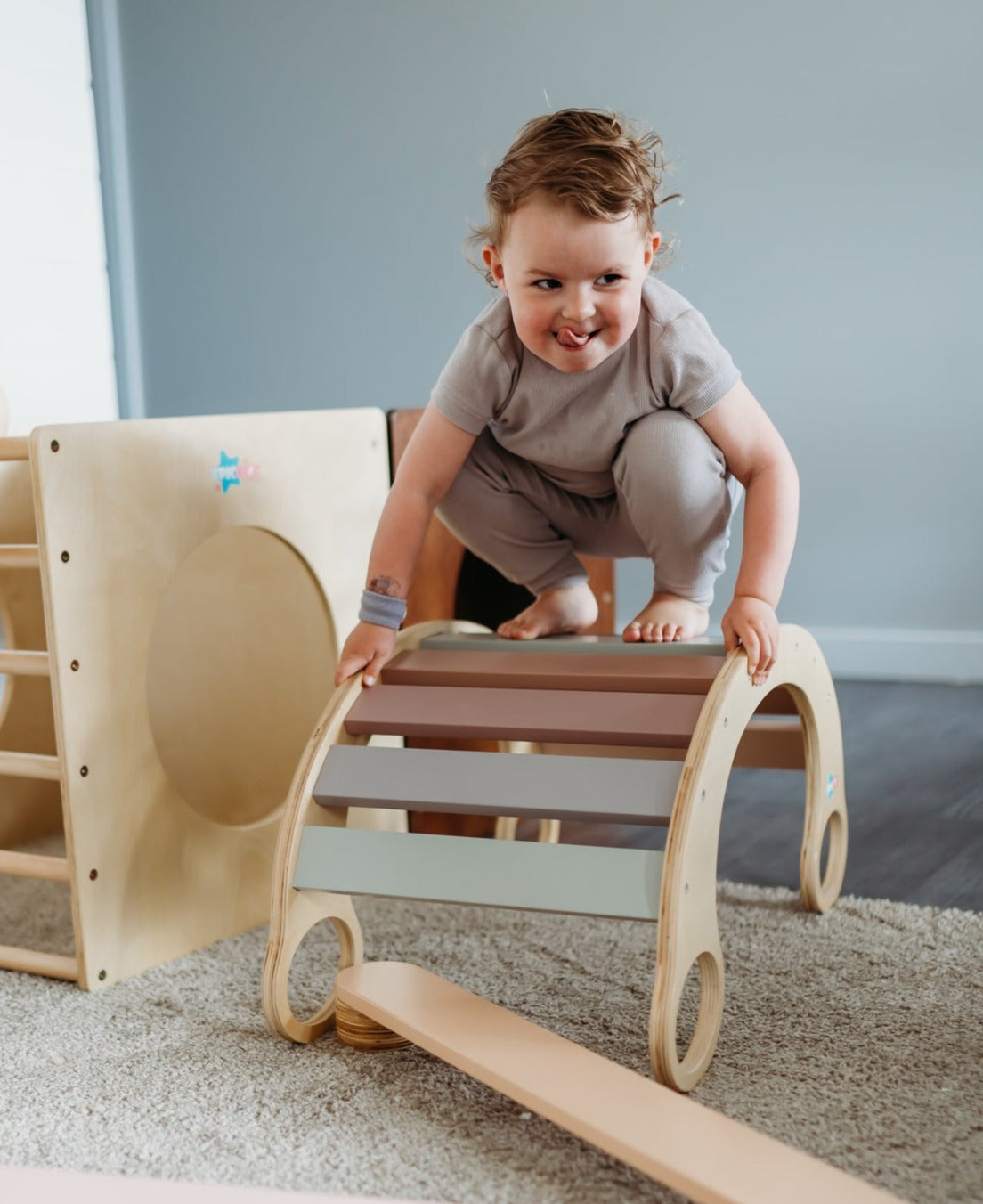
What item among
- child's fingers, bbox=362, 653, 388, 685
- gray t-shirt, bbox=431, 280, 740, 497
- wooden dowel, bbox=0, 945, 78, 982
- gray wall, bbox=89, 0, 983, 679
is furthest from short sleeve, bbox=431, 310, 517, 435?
gray wall, bbox=89, 0, 983, 679

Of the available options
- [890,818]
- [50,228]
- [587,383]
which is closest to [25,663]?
[587,383]

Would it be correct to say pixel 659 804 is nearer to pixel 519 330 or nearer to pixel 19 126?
pixel 519 330

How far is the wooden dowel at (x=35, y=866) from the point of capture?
105 centimetres

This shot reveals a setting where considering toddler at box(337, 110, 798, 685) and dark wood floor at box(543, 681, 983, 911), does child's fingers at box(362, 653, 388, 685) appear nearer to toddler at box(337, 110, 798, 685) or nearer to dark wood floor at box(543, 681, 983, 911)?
toddler at box(337, 110, 798, 685)

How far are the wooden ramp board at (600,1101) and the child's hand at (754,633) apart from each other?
0.31 m

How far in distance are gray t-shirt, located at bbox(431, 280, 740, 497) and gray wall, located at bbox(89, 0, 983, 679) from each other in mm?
1323

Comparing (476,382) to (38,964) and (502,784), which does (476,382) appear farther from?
(38,964)

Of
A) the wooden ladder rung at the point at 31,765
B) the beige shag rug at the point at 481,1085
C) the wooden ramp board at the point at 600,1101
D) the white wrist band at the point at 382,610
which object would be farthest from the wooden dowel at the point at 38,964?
the white wrist band at the point at 382,610

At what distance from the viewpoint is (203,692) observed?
3.99ft

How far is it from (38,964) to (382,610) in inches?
16.8

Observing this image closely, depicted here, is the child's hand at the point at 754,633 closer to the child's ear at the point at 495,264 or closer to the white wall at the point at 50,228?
the child's ear at the point at 495,264

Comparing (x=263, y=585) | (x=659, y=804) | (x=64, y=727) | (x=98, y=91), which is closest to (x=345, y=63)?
(x=98, y=91)

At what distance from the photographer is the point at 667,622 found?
1175mm

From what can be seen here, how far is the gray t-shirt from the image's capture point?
109 cm
